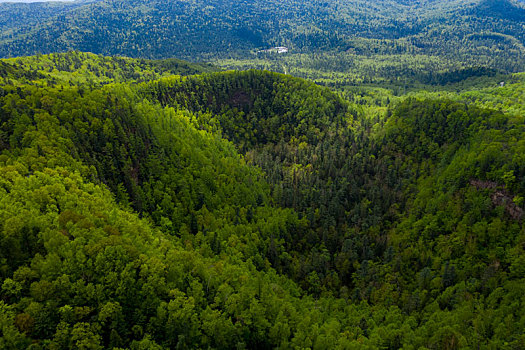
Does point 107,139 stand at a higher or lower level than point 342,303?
higher

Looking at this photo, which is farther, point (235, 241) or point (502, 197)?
point (235, 241)

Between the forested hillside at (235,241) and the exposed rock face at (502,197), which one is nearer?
the forested hillside at (235,241)

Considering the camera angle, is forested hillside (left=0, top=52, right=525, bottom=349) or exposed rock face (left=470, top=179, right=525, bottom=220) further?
exposed rock face (left=470, top=179, right=525, bottom=220)

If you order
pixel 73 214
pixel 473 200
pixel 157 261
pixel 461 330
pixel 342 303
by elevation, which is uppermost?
pixel 73 214

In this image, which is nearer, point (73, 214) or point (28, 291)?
point (28, 291)

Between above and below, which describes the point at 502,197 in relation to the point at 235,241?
above

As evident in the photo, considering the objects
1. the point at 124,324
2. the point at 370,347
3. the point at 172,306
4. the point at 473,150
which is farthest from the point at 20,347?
the point at 473,150

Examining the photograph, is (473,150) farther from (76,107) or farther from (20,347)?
(76,107)

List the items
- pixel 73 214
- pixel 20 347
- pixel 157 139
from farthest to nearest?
pixel 157 139, pixel 73 214, pixel 20 347
